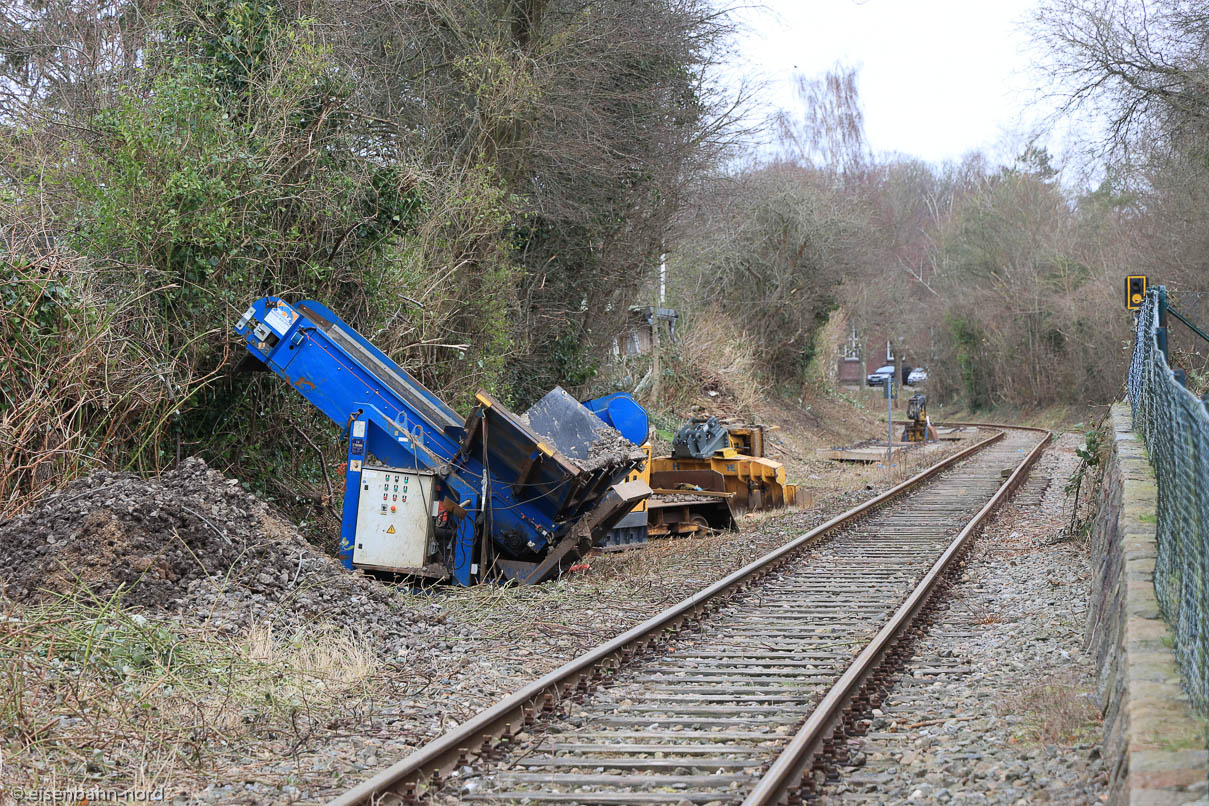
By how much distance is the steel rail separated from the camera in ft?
17.5

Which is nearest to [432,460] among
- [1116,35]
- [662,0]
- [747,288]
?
[662,0]

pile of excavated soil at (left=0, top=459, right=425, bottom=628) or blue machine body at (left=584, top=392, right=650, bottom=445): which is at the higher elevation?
blue machine body at (left=584, top=392, right=650, bottom=445)

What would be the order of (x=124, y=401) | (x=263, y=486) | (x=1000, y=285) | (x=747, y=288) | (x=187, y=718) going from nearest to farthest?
(x=187, y=718), (x=124, y=401), (x=263, y=486), (x=747, y=288), (x=1000, y=285)

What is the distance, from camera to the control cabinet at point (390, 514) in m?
10.2

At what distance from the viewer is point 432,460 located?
1038cm

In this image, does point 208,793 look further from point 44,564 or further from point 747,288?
point 747,288

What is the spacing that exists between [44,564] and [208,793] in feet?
11.8

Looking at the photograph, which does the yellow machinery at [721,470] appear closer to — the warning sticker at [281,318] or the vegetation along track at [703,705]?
the vegetation along track at [703,705]

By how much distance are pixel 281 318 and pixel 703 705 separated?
5.77 meters

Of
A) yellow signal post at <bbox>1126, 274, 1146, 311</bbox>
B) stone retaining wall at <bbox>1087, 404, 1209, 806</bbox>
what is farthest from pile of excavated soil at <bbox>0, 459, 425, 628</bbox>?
yellow signal post at <bbox>1126, 274, 1146, 311</bbox>

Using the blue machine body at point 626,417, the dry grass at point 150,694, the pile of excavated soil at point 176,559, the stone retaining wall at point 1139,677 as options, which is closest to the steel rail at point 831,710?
the stone retaining wall at point 1139,677

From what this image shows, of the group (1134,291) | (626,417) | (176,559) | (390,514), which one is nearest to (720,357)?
(1134,291)

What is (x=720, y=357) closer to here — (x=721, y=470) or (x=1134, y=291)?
(x=1134, y=291)

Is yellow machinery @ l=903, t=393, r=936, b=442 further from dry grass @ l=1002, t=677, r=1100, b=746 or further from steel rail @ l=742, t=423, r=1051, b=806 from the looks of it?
dry grass @ l=1002, t=677, r=1100, b=746
